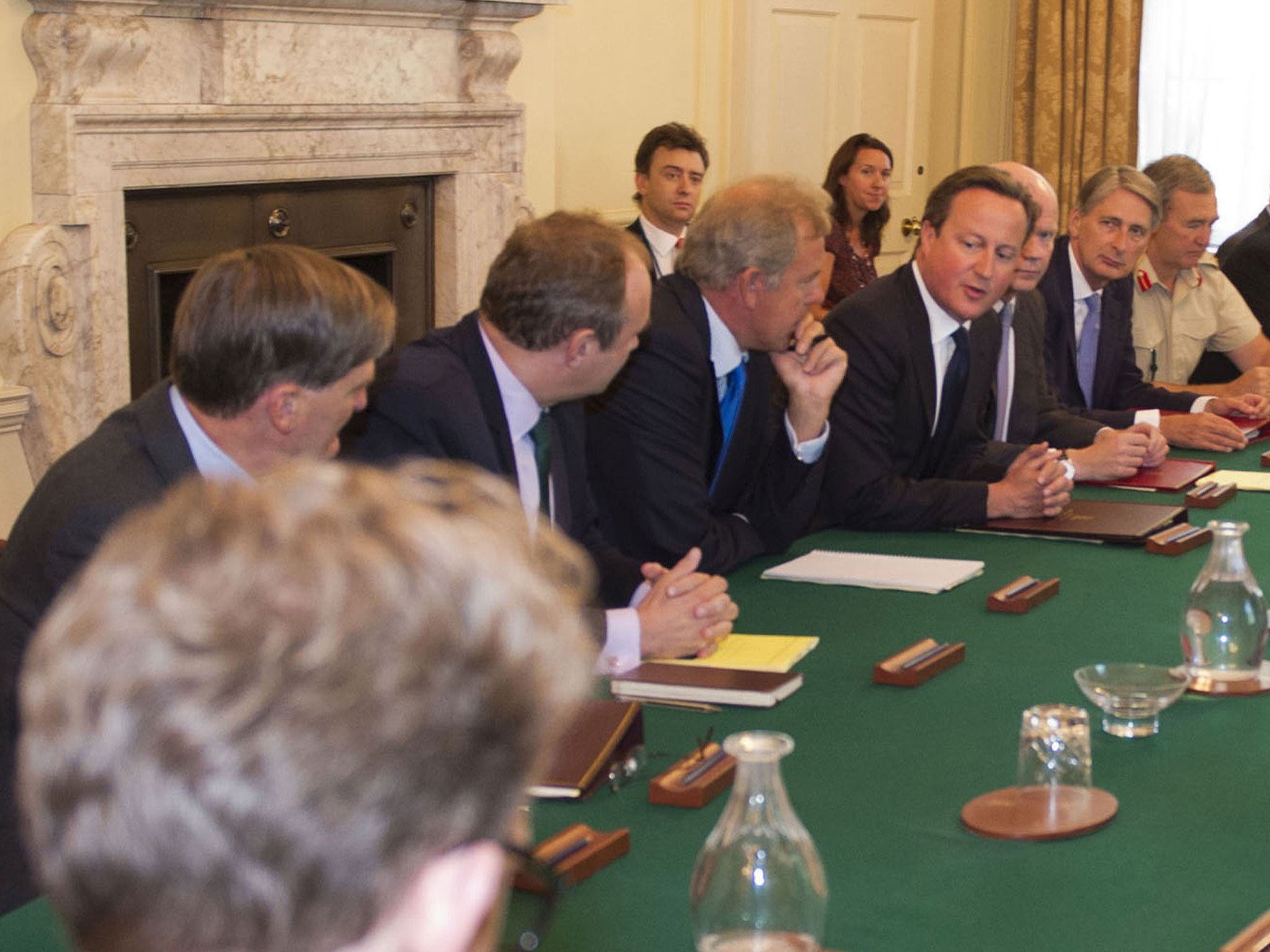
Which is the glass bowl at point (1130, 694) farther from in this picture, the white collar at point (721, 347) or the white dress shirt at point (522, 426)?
the white collar at point (721, 347)

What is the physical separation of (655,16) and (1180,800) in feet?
16.5

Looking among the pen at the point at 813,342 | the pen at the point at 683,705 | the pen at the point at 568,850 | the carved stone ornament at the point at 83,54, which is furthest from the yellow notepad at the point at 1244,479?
the carved stone ornament at the point at 83,54

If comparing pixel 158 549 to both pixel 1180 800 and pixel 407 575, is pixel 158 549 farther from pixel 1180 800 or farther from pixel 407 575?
pixel 1180 800

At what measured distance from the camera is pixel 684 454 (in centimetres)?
319

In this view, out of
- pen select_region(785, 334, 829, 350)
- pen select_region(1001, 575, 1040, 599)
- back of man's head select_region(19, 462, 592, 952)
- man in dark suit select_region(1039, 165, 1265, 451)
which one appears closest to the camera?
back of man's head select_region(19, 462, 592, 952)

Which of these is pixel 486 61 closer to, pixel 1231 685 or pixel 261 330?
pixel 261 330

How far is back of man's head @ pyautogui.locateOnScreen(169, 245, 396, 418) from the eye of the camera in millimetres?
2195

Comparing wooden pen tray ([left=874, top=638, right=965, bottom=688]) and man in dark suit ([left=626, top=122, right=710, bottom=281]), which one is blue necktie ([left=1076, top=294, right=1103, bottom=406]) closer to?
man in dark suit ([left=626, top=122, right=710, bottom=281])

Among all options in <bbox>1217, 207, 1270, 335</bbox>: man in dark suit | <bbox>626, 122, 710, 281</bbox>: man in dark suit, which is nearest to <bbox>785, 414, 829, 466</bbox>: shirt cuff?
<bbox>626, 122, 710, 281</bbox>: man in dark suit

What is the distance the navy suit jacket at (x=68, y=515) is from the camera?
6.88 feet

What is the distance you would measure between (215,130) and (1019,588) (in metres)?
2.77

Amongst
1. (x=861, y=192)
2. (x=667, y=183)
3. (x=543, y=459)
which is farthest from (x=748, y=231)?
(x=861, y=192)

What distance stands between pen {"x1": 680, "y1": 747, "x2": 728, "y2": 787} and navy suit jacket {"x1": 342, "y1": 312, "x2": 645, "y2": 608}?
967 millimetres

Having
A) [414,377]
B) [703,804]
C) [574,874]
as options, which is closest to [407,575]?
[574,874]
